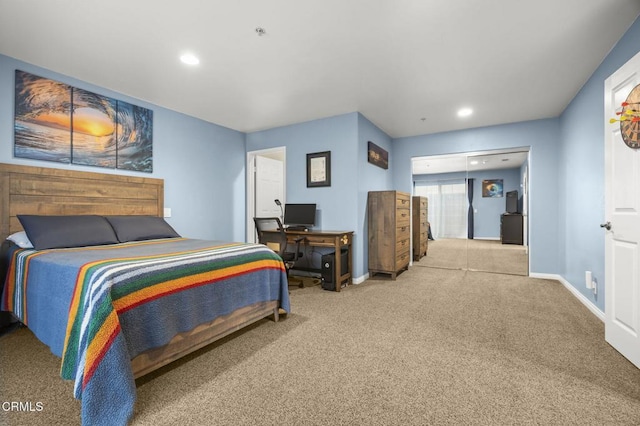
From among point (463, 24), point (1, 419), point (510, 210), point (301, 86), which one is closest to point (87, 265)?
point (1, 419)

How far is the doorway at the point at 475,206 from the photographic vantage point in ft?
16.9

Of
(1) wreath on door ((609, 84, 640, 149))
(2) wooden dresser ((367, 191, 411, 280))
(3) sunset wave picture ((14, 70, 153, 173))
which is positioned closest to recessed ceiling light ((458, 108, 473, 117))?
(2) wooden dresser ((367, 191, 411, 280))

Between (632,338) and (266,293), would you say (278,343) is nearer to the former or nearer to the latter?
(266,293)

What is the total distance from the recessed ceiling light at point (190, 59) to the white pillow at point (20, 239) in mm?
2118

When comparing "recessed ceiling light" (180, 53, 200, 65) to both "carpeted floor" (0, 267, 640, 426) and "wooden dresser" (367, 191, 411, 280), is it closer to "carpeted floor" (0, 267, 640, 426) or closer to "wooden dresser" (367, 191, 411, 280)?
"carpeted floor" (0, 267, 640, 426)

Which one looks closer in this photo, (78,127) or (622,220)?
(622,220)

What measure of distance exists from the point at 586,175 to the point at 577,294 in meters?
1.43

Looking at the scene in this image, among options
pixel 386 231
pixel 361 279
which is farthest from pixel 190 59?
pixel 361 279

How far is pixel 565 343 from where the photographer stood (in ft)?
7.45

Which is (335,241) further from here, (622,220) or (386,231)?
(622,220)

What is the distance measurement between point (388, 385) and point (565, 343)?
162cm

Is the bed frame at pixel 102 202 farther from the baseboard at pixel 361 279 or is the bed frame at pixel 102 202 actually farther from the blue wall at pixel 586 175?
the blue wall at pixel 586 175

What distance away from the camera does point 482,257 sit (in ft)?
17.2

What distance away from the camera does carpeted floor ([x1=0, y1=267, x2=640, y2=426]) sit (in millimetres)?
1476
